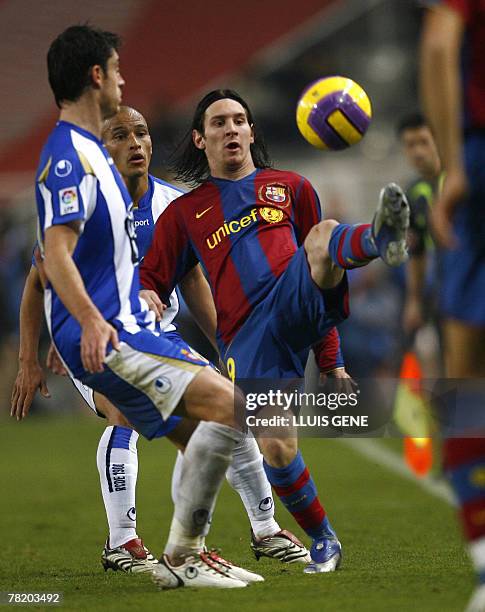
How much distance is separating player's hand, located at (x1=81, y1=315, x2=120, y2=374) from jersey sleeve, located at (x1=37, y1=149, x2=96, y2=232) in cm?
41

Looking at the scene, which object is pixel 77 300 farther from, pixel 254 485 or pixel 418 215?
pixel 418 215

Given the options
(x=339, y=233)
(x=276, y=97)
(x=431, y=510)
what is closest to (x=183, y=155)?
(x=339, y=233)

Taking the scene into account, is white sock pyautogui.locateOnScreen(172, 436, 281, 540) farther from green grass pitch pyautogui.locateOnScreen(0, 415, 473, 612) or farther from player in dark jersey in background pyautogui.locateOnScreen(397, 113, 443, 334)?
player in dark jersey in background pyautogui.locateOnScreen(397, 113, 443, 334)

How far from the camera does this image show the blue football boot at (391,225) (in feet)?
14.5

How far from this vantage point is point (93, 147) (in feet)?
14.6

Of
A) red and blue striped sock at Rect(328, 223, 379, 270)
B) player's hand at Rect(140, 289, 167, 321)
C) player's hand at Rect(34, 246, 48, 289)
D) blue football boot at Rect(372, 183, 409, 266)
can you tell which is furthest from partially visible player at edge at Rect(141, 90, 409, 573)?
player's hand at Rect(34, 246, 48, 289)

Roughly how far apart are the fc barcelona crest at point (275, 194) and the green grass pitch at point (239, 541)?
71.0 inches

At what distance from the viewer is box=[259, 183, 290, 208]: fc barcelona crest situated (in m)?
5.81

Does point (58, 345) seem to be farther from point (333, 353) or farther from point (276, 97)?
point (276, 97)

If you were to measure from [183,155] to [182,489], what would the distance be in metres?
2.43

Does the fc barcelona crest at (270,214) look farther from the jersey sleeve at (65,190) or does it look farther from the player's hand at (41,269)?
the jersey sleeve at (65,190)

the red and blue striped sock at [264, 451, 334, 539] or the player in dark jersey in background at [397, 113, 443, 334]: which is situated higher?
the player in dark jersey in background at [397, 113, 443, 334]

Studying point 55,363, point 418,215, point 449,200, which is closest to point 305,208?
point 55,363

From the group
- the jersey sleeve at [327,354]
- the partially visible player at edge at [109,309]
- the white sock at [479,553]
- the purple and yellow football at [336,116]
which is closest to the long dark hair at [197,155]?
the purple and yellow football at [336,116]
